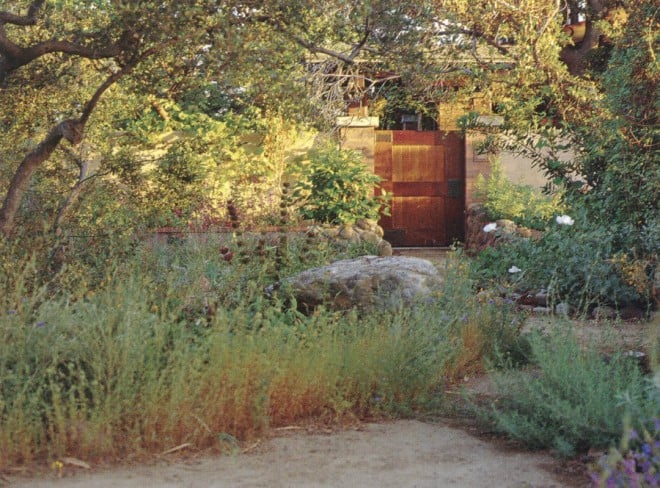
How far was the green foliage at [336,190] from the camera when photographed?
45.5 feet

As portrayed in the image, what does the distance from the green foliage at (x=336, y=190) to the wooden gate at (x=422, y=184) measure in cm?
169

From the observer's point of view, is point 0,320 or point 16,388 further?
point 0,320

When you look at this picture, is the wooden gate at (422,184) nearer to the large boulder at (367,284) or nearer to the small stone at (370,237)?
the small stone at (370,237)

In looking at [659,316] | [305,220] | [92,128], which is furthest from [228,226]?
[659,316]

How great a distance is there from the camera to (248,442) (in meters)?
4.49

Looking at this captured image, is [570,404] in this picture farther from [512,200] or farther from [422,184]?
[422,184]

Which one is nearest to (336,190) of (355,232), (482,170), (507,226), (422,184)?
(355,232)

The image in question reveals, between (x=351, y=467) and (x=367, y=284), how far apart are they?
3073mm

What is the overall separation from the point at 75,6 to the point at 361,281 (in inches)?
178

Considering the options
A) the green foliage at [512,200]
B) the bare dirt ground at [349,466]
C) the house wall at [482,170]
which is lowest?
the bare dirt ground at [349,466]

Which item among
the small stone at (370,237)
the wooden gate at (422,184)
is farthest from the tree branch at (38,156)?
the wooden gate at (422,184)

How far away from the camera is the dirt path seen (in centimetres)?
388

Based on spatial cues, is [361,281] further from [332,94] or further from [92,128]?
[332,94]

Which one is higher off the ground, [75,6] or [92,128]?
[75,6]
